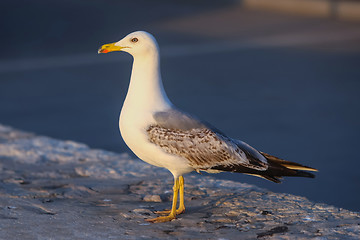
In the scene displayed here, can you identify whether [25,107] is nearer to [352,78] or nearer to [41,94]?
[41,94]

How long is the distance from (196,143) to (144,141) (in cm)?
35

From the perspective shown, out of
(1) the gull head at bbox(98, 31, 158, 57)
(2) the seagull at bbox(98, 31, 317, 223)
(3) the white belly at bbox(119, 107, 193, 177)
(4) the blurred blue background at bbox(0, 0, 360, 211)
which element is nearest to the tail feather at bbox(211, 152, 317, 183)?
(2) the seagull at bbox(98, 31, 317, 223)

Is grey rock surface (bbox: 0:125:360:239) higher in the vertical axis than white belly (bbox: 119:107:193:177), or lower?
lower

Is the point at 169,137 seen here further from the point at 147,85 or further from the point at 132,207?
the point at 132,207

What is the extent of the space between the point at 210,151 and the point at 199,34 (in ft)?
36.5

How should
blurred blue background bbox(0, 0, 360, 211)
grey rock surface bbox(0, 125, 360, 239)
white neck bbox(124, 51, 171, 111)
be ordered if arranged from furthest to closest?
blurred blue background bbox(0, 0, 360, 211) → white neck bbox(124, 51, 171, 111) → grey rock surface bbox(0, 125, 360, 239)

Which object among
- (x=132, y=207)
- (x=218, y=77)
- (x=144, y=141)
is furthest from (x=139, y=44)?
(x=218, y=77)

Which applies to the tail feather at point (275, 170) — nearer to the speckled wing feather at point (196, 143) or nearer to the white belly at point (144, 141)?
the speckled wing feather at point (196, 143)

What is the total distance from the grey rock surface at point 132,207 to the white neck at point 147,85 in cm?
82

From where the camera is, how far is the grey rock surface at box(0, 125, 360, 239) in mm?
4328

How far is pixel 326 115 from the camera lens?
28.5 feet

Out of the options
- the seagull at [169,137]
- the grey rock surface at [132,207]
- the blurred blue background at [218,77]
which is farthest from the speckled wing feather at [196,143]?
the blurred blue background at [218,77]

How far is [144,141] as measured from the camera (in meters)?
4.36

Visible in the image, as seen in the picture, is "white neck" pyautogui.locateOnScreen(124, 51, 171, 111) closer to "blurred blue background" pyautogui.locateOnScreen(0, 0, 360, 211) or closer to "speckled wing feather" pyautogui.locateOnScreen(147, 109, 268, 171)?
"speckled wing feather" pyautogui.locateOnScreen(147, 109, 268, 171)
